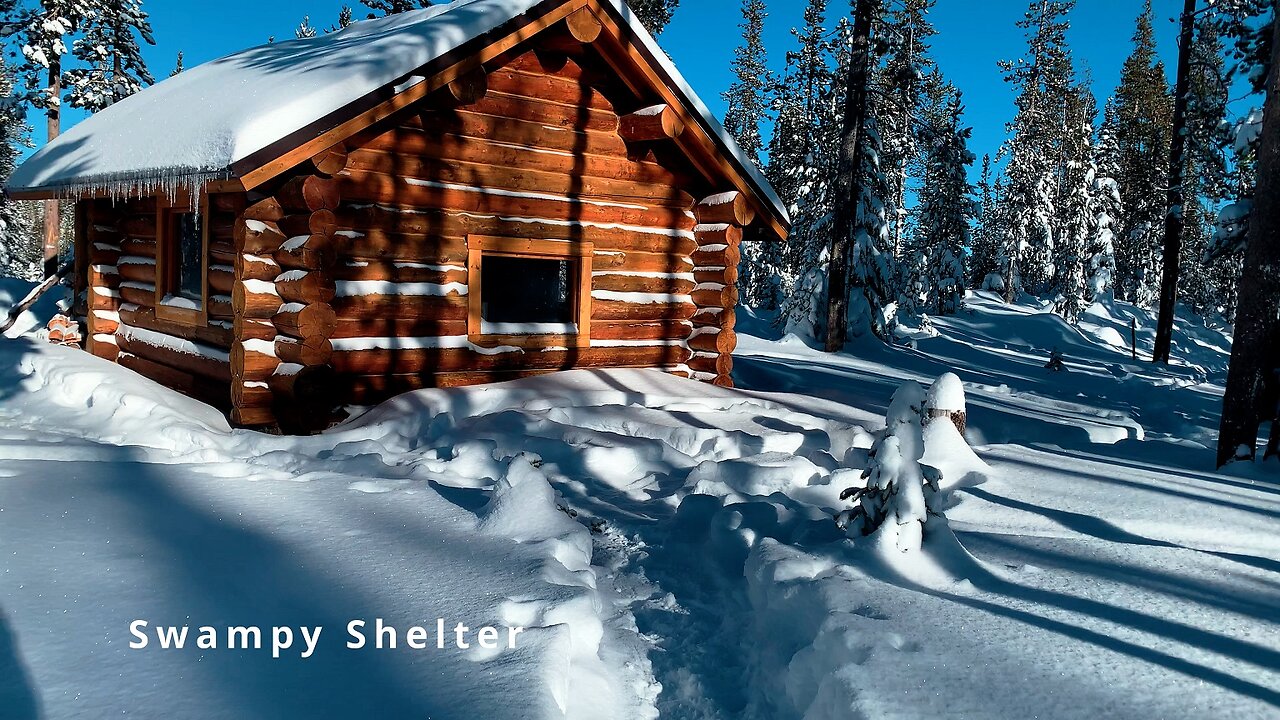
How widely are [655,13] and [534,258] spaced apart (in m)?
19.1

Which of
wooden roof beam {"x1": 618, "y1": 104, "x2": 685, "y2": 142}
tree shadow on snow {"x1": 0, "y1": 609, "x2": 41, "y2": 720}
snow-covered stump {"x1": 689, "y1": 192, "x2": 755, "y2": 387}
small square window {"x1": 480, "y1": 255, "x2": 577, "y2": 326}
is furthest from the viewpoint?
small square window {"x1": 480, "y1": 255, "x2": 577, "y2": 326}

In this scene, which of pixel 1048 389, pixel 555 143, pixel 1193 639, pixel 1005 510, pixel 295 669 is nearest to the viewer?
pixel 295 669

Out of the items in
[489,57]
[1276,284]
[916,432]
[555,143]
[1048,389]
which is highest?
[489,57]

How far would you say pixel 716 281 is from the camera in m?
10.5

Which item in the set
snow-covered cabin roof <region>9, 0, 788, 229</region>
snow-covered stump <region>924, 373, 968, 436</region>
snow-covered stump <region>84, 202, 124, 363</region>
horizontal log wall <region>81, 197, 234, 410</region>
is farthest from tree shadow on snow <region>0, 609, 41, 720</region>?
snow-covered stump <region>84, 202, 124, 363</region>

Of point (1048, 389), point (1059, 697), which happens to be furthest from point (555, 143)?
point (1048, 389)

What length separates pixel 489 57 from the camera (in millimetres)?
8078

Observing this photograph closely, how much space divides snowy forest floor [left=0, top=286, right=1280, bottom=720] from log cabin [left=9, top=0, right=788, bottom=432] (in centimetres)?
112

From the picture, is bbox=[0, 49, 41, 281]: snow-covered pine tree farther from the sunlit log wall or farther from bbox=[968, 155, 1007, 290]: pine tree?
bbox=[968, 155, 1007, 290]: pine tree

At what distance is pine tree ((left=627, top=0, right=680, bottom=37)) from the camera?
24.6 m

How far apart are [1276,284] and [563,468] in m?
6.56

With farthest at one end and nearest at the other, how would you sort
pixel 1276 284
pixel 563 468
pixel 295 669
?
pixel 1276 284 < pixel 563 468 < pixel 295 669

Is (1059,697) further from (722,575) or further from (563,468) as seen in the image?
(563,468)

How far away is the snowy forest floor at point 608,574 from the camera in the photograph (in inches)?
110
